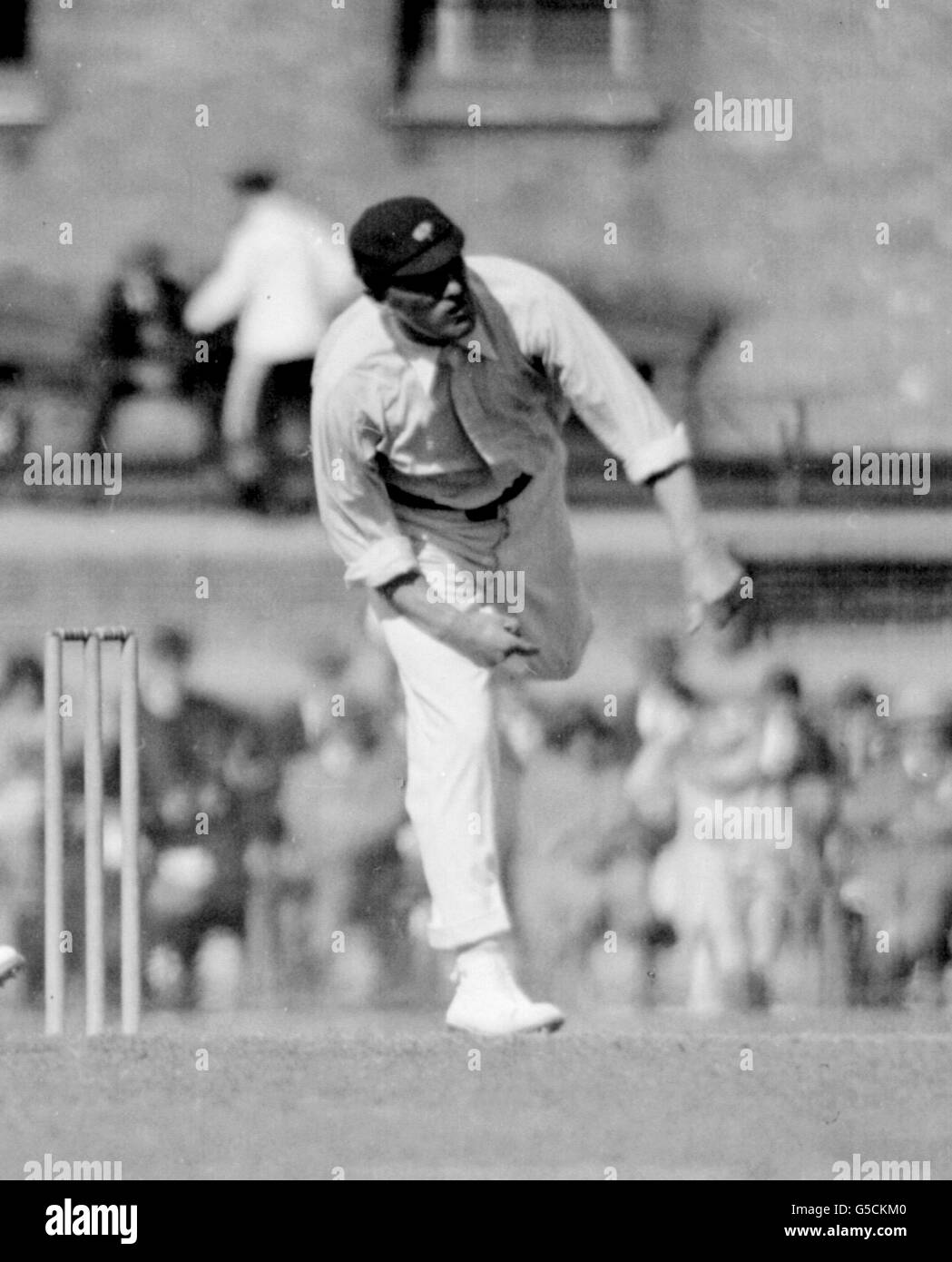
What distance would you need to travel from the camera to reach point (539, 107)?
44.8 feet

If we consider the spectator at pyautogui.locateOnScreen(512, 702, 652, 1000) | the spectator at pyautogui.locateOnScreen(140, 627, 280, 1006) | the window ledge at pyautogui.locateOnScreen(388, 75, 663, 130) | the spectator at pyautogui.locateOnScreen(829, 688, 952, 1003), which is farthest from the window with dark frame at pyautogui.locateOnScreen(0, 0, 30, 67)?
the spectator at pyautogui.locateOnScreen(829, 688, 952, 1003)

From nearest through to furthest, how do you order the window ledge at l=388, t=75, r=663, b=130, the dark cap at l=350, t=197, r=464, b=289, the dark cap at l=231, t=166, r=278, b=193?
the dark cap at l=350, t=197, r=464, b=289 → the dark cap at l=231, t=166, r=278, b=193 → the window ledge at l=388, t=75, r=663, b=130

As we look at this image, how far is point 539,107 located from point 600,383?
803cm

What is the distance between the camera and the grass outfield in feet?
16.1

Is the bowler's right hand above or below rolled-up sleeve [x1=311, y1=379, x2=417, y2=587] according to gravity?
below

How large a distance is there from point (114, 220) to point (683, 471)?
7.78 m

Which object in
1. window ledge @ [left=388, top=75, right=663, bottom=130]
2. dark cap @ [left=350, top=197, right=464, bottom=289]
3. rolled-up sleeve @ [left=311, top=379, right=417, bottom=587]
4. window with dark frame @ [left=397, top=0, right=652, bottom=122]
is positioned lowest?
rolled-up sleeve @ [left=311, top=379, right=417, bottom=587]

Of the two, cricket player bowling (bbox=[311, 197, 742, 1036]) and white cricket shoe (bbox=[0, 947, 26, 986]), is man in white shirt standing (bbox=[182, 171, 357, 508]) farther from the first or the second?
white cricket shoe (bbox=[0, 947, 26, 986])

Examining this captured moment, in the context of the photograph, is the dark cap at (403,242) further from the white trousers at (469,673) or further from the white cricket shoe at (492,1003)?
the white cricket shoe at (492,1003)

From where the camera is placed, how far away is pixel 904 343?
13.3 m

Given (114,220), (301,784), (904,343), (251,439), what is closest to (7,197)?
(114,220)

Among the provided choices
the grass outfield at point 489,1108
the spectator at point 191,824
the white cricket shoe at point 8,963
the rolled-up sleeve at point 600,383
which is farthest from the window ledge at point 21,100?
the grass outfield at point 489,1108
